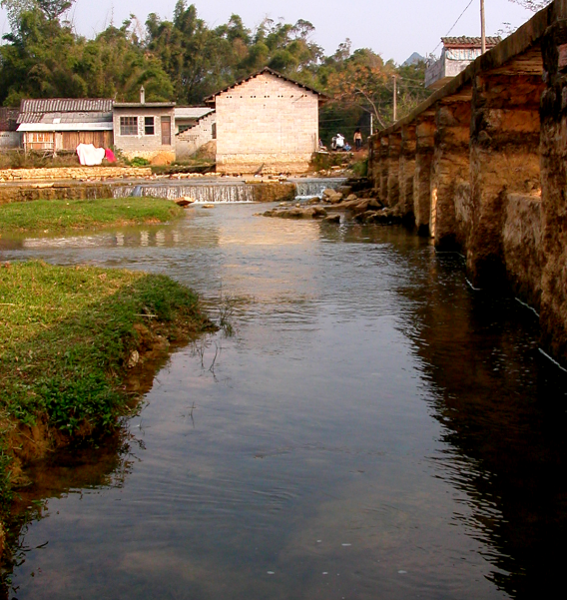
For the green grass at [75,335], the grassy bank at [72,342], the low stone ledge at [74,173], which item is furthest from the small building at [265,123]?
the grassy bank at [72,342]

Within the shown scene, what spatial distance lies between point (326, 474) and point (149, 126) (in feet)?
148

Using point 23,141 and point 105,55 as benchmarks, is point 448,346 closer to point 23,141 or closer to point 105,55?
point 23,141

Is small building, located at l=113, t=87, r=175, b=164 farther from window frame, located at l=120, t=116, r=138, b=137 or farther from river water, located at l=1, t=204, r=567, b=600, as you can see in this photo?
river water, located at l=1, t=204, r=567, b=600

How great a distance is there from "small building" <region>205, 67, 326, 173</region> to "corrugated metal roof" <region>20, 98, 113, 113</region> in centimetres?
1121

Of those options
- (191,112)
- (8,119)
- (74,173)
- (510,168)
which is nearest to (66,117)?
(8,119)

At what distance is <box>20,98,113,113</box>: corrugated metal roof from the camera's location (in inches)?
1993

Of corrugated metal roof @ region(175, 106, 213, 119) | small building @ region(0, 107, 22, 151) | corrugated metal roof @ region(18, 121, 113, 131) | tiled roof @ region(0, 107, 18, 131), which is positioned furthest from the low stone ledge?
tiled roof @ region(0, 107, 18, 131)

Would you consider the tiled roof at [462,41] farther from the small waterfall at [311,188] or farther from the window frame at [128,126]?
the window frame at [128,126]

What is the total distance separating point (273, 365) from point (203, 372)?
618 mm

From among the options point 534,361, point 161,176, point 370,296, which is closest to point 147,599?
point 534,361

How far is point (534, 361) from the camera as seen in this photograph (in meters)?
6.83

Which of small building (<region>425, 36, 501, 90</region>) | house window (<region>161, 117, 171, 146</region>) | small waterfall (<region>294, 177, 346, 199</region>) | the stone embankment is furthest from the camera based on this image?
house window (<region>161, 117, 171, 146</region>)

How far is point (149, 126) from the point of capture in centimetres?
4759

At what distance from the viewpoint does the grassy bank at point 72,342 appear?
4953 millimetres
